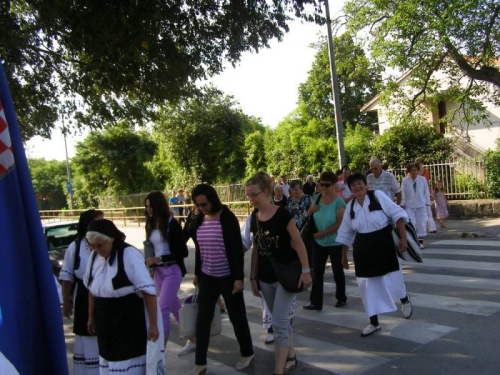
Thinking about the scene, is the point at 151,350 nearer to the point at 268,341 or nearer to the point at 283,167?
the point at 268,341

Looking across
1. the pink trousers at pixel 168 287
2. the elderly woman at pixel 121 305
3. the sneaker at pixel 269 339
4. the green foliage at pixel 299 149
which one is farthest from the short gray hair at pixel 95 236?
the green foliage at pixel 299 149

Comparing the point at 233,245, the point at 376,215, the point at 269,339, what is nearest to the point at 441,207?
the point at 376,215

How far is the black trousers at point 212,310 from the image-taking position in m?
4.24

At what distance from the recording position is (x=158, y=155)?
34531mm

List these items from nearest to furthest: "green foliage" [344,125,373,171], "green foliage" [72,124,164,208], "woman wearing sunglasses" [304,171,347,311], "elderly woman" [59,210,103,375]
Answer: "elderly woman" [59,210,103,375], "woman wearing sunglasses" [304,171,347,311], "green foliage" [344,125,373,171], "green foliage" [72,124,164,208]

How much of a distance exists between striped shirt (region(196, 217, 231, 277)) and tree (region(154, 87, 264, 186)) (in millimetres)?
23472

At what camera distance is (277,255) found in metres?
4.11

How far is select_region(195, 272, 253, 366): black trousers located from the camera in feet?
13.9

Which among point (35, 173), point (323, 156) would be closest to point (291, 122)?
point (323, 156)

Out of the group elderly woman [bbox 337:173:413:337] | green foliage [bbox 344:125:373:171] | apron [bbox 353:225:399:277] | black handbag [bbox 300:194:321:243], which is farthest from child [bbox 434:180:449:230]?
apron [bbox 353:225:399:277]

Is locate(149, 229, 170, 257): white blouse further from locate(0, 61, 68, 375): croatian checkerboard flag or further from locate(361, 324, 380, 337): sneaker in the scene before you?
locate(0, 61, 68, 375): croatian checkerboard flag

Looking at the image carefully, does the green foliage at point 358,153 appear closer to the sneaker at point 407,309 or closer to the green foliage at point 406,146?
the green foliage at point 406,146

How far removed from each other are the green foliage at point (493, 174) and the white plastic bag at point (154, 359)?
1345 cm

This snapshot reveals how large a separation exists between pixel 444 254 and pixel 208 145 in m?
21.8
